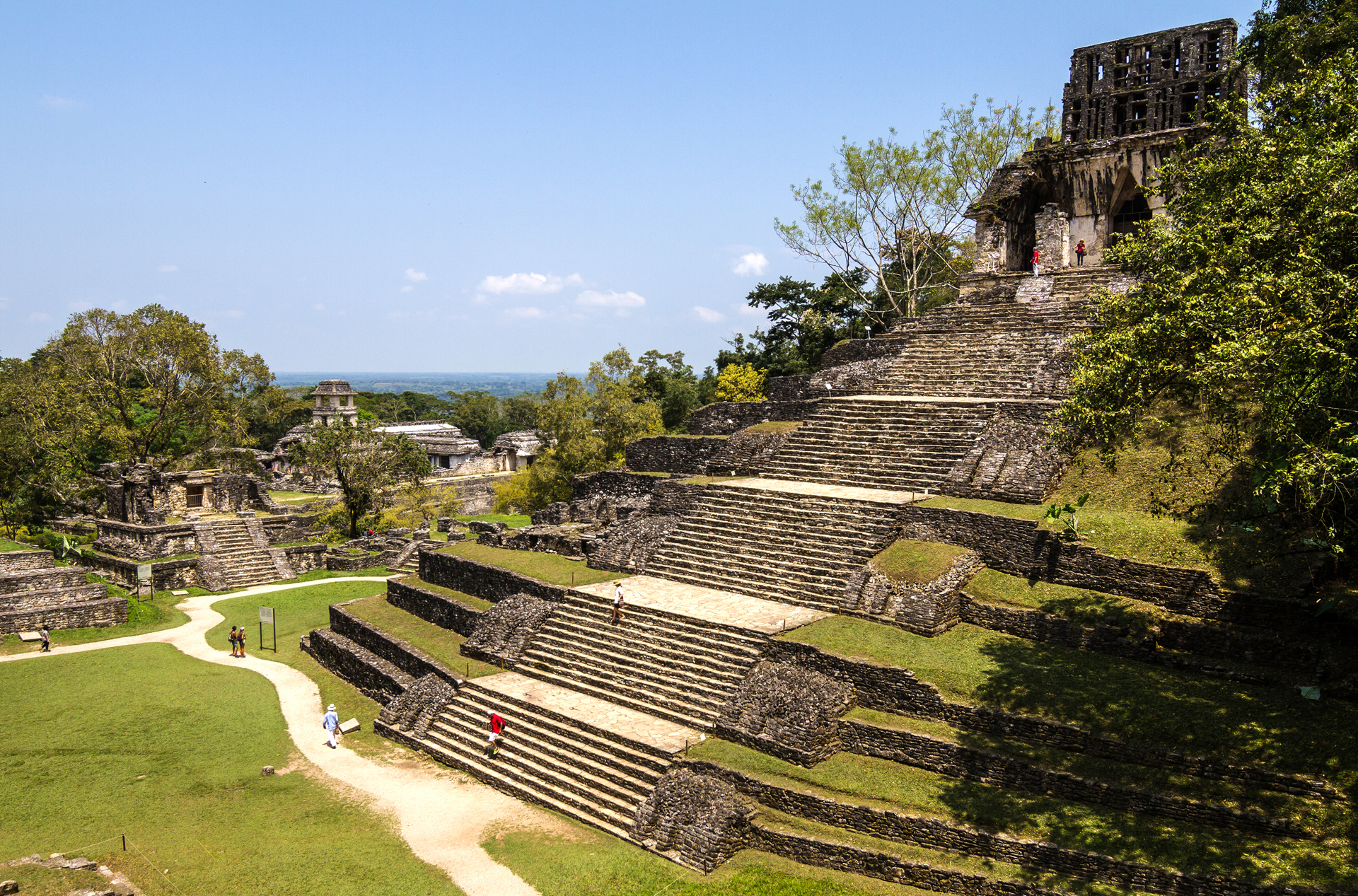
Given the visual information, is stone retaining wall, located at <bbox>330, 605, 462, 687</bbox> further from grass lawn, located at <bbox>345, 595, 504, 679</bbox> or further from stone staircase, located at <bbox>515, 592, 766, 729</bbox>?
stone staircase, located at <bbox>515, 592, 766, 729</bbox>

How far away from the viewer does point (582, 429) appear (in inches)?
1398

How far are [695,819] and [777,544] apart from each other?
23.9 ft

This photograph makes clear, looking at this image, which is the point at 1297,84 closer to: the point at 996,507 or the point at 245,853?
the point at 996,507

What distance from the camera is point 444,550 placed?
2338 centimetres

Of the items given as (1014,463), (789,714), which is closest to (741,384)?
(1014,463)

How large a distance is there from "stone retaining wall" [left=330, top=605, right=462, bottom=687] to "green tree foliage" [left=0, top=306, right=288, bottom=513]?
1929 cm

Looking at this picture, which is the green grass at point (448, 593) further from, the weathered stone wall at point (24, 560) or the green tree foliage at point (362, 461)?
the weathered stone wall at point (24, 560)

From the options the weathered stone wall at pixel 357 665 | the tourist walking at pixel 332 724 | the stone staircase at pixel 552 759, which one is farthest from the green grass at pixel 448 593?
the tourist walking at pixel 332 724

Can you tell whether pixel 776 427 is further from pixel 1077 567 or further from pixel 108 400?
pixel 108 400

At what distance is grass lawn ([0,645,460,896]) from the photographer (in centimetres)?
1172

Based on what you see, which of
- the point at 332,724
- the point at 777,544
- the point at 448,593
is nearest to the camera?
the point at 332,724

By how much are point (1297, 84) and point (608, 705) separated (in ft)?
45.8

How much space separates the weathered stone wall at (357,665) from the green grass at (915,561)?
1023 centimetres

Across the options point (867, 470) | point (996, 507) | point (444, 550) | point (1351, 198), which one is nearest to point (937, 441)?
point (867, 470)
